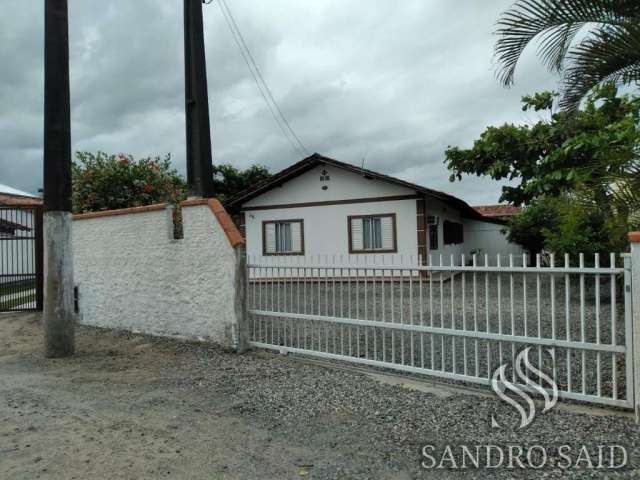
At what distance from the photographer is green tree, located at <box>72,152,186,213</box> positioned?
443 inches

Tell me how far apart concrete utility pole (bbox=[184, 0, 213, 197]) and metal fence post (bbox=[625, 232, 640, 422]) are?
6461 millimetres

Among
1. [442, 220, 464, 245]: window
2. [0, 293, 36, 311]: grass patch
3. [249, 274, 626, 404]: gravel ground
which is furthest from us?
[442, 220, 464, 245]: window

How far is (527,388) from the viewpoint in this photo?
4.16 m

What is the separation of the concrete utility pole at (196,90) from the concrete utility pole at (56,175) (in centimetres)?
215

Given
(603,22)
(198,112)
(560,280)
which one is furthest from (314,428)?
(560,280)

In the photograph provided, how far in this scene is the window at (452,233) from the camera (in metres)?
18.6

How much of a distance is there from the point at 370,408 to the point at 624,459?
1915 mm

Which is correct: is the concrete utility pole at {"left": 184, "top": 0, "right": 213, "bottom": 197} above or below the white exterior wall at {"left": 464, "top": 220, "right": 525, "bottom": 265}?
above

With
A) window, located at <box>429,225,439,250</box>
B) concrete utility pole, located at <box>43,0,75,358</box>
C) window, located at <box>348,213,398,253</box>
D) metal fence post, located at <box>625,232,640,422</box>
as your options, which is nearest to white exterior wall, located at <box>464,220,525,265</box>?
window, located at <box>429,225,439,250</box>

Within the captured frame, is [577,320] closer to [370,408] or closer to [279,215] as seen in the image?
[370,408]

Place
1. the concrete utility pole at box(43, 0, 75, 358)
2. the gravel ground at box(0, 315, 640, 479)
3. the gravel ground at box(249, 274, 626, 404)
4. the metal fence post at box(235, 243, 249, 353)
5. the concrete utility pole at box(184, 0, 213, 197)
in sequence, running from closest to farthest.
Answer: the gravel ground at box(0, 315, 640, 479) < the gravel ground at box(249, 274, 626, 404) < the metal fence post at box(235, 243, 249, 353) < the concrete utility pole at box(43, 0, 75, 358) < the concrete utility pole at box(184, 0, 213, 197)

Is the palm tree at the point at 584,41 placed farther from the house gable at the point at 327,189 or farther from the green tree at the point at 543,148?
the house gable at the point at 327,189

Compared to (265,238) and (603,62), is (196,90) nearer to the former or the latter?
(603,62)

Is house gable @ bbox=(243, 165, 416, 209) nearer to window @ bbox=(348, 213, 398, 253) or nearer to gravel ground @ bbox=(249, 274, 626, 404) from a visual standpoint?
window @ bbox=(348, 213, 398, 253)
